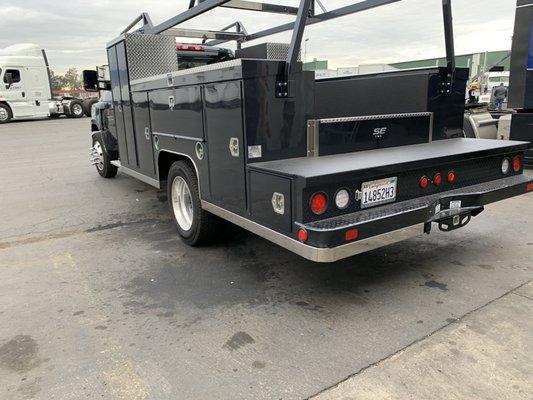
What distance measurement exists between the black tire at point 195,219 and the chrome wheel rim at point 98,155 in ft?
14.1

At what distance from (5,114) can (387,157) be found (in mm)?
26197

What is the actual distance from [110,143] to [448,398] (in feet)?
22.3

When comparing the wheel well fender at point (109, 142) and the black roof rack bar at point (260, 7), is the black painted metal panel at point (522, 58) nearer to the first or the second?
the black roof rack bar at point (260, 7)

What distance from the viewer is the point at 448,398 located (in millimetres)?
2447

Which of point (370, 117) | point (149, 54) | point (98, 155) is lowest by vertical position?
point (98, 155)

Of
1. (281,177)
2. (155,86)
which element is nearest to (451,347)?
(281,177)

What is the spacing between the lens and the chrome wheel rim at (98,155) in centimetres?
866

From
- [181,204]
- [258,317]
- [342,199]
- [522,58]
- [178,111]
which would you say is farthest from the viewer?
[522,58]

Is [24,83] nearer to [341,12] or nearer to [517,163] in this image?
[341,12]

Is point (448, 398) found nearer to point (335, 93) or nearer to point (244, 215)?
point (244, 215)

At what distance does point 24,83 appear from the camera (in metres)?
24.3

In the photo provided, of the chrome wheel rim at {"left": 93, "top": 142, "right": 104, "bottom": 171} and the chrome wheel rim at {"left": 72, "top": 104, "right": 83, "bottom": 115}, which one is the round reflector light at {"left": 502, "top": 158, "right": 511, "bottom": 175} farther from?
the chrome wheel rim at {"left": 72, "top": 104, "right": 83, "bottom": 115}

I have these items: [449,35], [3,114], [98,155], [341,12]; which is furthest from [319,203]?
[3,114]

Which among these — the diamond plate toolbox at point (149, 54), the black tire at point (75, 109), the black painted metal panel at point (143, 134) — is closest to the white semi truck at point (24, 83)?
the black tire at point (75, 109)
